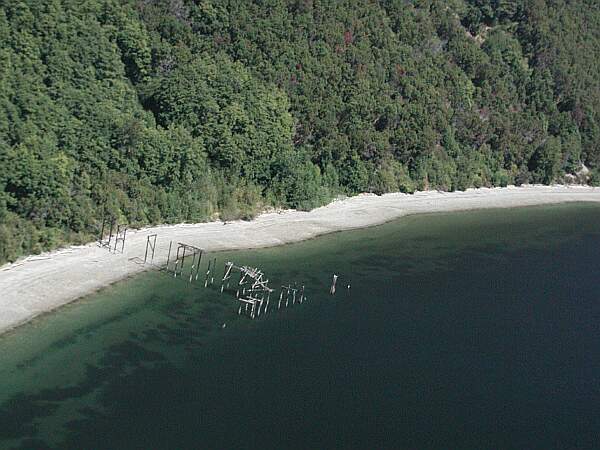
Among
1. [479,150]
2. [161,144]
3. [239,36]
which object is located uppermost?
[239,36]

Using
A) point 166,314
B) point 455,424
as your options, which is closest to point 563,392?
point 455,424

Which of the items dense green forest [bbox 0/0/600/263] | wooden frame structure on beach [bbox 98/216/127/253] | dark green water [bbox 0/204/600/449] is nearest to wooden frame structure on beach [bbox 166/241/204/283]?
dark green water [bbox 0/204/600/449]

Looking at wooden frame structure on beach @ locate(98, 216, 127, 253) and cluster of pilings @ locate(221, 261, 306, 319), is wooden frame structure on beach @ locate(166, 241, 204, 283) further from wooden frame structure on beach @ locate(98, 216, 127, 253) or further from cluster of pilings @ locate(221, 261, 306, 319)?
wooden frame structure on beach @ locate(98, 216, 127, 253)

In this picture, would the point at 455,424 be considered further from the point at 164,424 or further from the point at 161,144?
the point at 161,144

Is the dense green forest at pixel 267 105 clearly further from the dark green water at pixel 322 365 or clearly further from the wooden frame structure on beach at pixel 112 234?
the dark green water at pixel 322 365

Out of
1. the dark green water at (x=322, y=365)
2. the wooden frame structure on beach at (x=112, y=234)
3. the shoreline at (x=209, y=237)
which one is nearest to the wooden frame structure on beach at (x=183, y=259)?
the shoreline at (x=209, y=237)

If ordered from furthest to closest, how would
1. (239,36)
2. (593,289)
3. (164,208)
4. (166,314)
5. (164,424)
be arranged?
(239,36) < (164,208) < (593,289) < (166,314) < (164,424)

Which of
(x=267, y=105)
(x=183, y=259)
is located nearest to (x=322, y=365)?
(x=183, y=259)
